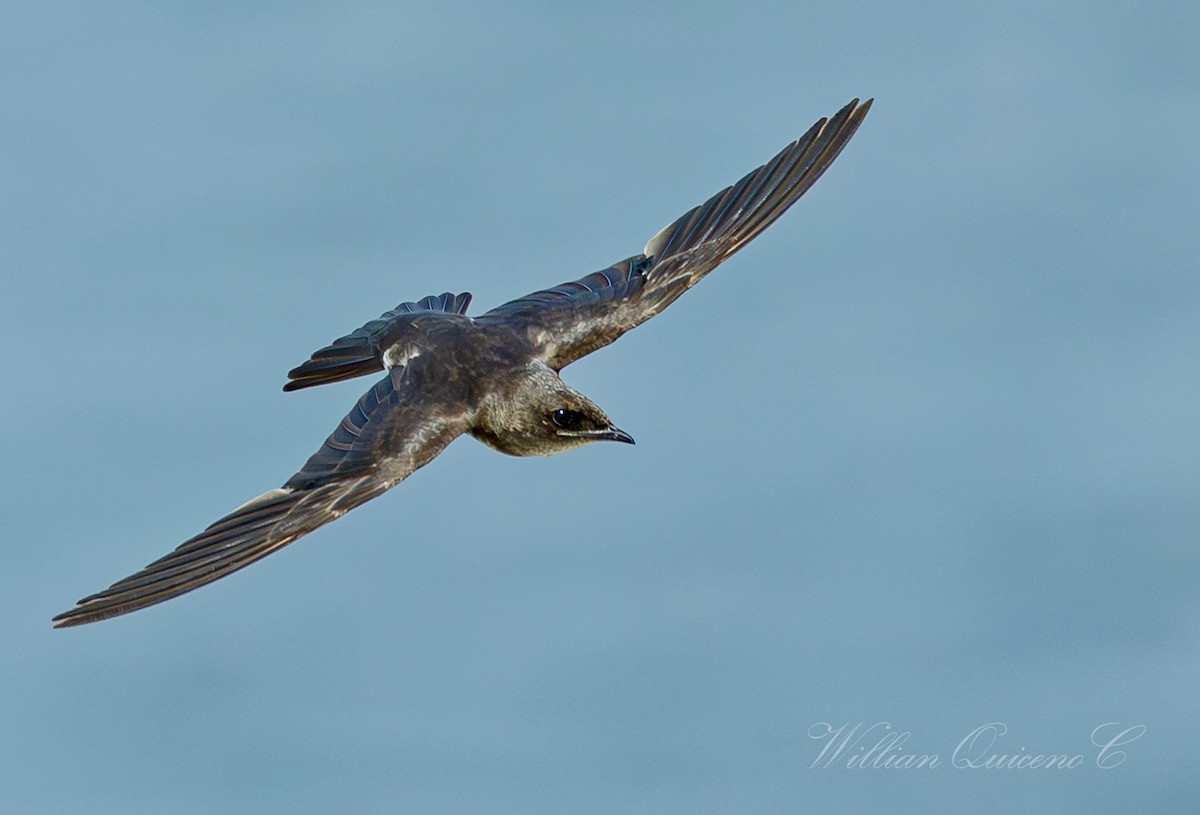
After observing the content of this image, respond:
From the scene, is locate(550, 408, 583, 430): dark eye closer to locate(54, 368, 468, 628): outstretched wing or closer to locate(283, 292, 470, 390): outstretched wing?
locate(54, 368, 468, 628): outstretched wing

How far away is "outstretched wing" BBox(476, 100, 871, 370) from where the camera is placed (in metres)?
20.4

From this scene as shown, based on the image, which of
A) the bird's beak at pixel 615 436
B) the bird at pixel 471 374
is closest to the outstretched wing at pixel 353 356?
the bird at pixel 471 374

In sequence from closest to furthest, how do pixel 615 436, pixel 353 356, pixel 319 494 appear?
1. pixel 319 494
2. pixel 615 436
3. pixel 353 356

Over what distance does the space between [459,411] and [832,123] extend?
16.6 feet

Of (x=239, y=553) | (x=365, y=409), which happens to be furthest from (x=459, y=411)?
(x=239, y=553)

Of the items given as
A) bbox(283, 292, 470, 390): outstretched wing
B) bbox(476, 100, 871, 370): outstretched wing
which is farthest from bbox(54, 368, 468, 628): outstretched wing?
bbox(476, 100, 871, 370): outstretched wing

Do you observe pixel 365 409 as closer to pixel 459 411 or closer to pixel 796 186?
pixel 459 411

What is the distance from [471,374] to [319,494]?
1997 millimetres

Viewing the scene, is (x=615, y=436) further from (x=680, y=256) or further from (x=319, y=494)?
(x=680, y=256)

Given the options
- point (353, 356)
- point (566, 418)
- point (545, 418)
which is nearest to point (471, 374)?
point (545, 418)

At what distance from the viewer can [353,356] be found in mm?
20281

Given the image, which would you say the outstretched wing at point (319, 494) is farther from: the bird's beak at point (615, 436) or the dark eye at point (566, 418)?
the bird's beak at point (615, 436)

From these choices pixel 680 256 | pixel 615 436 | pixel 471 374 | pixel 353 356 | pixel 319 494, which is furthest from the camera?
pixel 680 256

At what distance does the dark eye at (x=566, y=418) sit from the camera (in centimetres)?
1888
